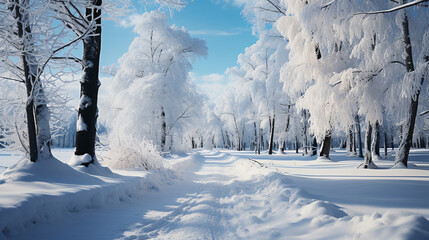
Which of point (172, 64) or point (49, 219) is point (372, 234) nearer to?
point (49, 219)

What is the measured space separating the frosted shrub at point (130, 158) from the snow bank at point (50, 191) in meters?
1.82

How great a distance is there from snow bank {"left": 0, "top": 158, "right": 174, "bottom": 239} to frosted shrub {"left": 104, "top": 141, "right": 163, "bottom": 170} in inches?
71.6

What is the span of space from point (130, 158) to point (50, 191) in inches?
162

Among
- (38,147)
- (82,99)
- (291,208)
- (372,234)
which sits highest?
(82,99)

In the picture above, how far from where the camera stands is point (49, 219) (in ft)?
8.66

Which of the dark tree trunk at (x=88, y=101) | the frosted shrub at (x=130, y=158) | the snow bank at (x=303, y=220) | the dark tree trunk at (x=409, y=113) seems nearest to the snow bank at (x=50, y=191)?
the dark tree trunk at (x=88, y=101)

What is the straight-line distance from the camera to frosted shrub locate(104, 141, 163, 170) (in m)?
6.94

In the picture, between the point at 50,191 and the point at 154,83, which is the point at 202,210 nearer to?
the point at 50,191

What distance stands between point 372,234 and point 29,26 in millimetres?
5718

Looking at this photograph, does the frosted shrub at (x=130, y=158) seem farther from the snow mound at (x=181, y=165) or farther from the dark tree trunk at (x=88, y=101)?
the dark tree trunk at (x=88, y=101)

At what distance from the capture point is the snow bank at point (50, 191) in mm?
2311

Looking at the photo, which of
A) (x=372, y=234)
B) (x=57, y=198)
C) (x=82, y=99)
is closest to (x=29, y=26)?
(x=82, y=99)

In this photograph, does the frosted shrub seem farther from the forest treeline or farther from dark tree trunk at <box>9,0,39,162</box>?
dark tree trunk at <box>9,0,39,162</box>

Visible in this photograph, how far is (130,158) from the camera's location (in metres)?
7.05
